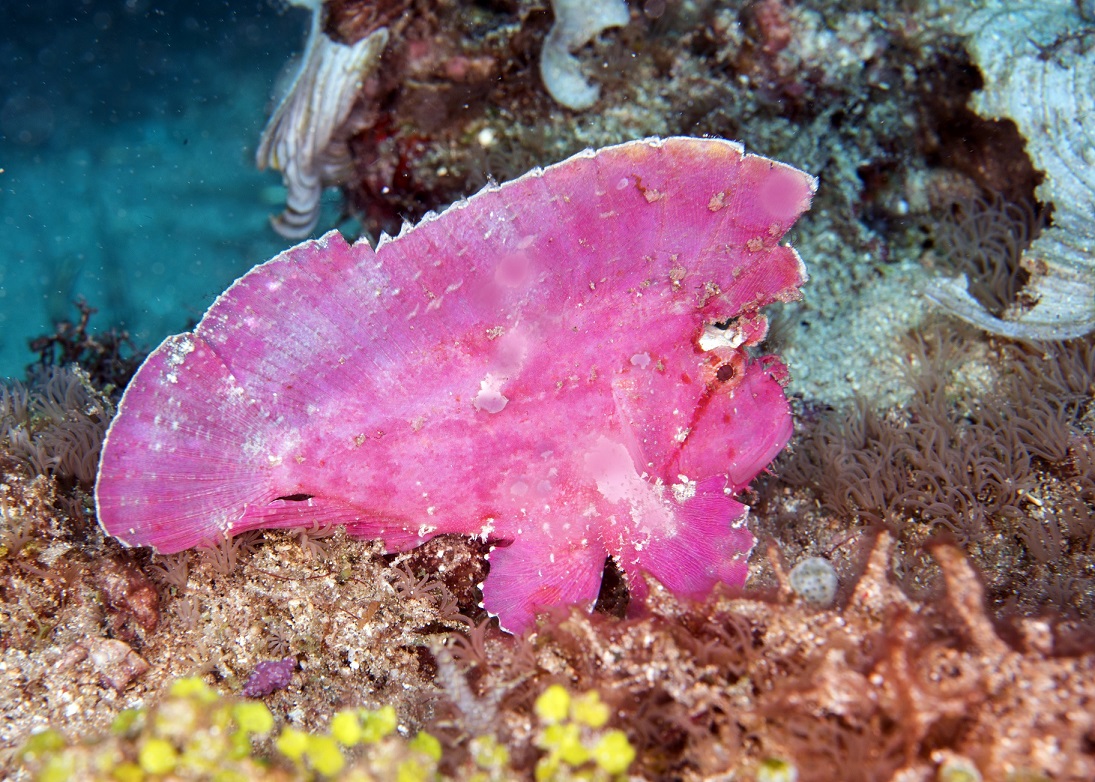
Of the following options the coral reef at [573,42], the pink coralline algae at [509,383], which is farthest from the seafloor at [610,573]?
the pink coralline algae at [509,383]

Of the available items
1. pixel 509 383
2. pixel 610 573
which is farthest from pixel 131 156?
pixel 610 573

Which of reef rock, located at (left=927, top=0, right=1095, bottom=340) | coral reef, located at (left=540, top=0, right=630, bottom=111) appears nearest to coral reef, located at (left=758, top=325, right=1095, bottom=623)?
reef rock, located at (left=927, top=0, right=1095, bottom=340)

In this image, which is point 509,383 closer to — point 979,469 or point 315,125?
point 979,469

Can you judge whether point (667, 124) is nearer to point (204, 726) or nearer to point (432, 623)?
point (432, 623)

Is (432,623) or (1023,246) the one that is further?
(1023,246)

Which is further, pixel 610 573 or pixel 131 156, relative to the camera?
pixel 131 156

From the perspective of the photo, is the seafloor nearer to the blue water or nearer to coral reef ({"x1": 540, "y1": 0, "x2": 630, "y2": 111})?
the blue water

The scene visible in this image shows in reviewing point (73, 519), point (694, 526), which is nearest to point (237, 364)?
point (73, 519)
